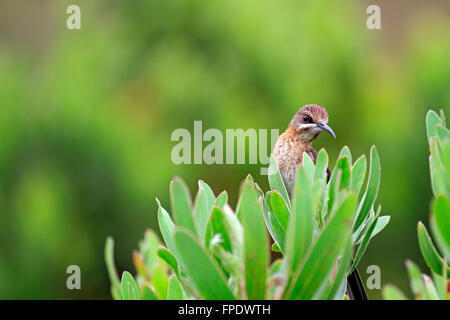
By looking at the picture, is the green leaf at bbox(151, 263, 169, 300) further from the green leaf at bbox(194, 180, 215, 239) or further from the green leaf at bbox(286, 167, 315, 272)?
the green leaf at bbox(286, 167, 315, 272)

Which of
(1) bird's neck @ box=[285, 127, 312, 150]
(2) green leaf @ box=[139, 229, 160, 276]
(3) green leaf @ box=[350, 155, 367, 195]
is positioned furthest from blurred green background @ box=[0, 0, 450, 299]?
(3) green leaf @ box=[350, 155, 367, 195]

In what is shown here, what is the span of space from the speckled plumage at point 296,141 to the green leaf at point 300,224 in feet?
2.38

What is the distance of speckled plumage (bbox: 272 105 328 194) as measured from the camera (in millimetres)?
1134

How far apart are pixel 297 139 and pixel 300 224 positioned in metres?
0.89

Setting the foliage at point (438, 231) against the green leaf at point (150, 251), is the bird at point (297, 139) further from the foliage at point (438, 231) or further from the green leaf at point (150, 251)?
the foliage at point (438, 231)

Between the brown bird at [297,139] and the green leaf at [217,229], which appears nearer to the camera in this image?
the green leaf at [217,229]

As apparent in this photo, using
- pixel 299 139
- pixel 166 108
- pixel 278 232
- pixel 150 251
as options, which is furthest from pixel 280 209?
pixel 166 108

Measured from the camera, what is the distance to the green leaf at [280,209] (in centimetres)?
48

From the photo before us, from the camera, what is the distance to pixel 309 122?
3.72 feet

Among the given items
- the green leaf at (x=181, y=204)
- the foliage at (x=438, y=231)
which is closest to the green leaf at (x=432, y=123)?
the foliage at (x=438, y=231)

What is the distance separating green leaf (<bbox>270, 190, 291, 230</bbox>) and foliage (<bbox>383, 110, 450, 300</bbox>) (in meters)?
0.10

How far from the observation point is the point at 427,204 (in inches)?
103
